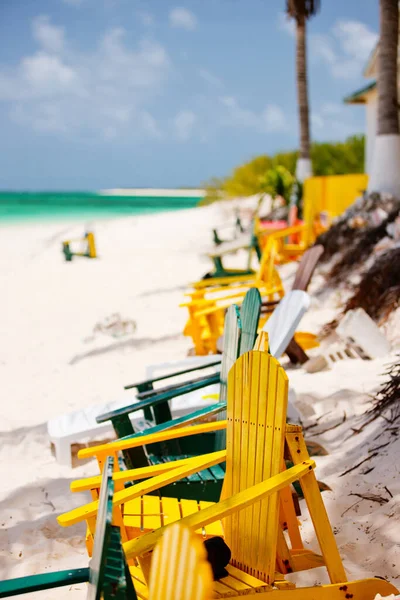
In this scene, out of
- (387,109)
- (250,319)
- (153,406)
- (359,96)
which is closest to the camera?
(250,319)

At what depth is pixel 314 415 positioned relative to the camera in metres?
4.23

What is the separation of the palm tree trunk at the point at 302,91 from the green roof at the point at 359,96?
1197 millimetres

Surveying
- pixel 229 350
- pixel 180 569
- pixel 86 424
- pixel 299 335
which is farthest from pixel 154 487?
pixel 299 335

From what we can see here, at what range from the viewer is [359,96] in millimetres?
17875

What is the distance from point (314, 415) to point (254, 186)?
1020 inches

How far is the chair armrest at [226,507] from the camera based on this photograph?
1.82m

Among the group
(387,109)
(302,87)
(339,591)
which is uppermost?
(302,87)

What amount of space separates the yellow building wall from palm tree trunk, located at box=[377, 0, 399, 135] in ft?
13.0

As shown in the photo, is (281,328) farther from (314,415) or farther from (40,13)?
(40,13)

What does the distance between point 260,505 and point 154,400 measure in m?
1.16

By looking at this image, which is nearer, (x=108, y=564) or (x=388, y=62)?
(x=108, y=564)

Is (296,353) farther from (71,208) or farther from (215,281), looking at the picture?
(71,208)

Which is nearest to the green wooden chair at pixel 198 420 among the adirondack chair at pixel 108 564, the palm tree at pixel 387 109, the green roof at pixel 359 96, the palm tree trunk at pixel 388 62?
the adirondack chair at pixel 108 564

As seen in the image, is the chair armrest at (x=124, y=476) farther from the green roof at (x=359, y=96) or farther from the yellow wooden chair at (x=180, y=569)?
the green roof at (x=359, y=96)
